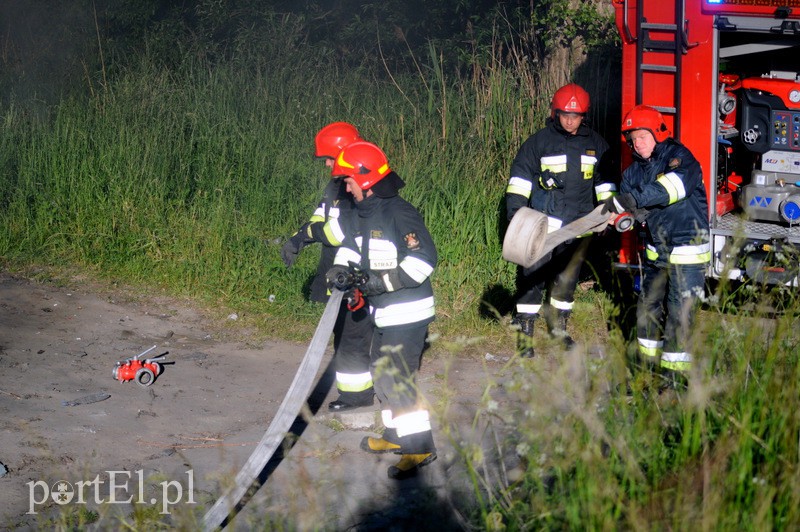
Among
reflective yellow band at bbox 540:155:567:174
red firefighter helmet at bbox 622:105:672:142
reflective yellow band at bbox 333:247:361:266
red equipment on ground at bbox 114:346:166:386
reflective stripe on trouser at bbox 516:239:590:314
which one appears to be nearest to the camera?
reflective yellow band at bbox 333:247:361:266

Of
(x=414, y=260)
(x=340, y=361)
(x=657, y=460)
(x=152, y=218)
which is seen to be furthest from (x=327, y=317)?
(x=152, y=218)

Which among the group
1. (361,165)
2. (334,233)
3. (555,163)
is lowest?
(334,233)

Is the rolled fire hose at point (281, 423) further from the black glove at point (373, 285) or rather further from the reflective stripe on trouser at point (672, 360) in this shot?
the reflective stripe on trouser at point (672, 360)

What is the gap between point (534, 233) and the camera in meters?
5.85

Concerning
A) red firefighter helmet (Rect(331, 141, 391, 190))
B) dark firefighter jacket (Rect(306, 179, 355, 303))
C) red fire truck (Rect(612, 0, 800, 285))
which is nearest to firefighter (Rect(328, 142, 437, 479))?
red firefighter helmet (Rect(331, 141, 391, 190))

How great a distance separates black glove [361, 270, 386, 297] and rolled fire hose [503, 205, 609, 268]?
1.23 meters

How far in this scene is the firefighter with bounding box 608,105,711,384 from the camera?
18.5 ft

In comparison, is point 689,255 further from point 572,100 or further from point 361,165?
point 361,165

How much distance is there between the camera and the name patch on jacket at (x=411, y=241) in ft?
16.1

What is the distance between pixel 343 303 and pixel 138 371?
150 cm

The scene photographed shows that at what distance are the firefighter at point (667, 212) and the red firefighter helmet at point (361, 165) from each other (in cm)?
164

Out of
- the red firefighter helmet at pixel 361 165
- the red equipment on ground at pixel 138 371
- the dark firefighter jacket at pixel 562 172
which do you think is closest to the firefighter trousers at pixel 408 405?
the red firefighter helmet at pixel 361 165

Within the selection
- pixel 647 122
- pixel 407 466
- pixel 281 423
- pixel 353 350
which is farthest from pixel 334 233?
pixel 647 122

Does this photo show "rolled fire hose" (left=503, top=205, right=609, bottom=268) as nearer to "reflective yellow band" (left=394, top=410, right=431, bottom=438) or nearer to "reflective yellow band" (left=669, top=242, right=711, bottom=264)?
"reflective yellow band" (left=669, top=242, right=711, bottom=264)
